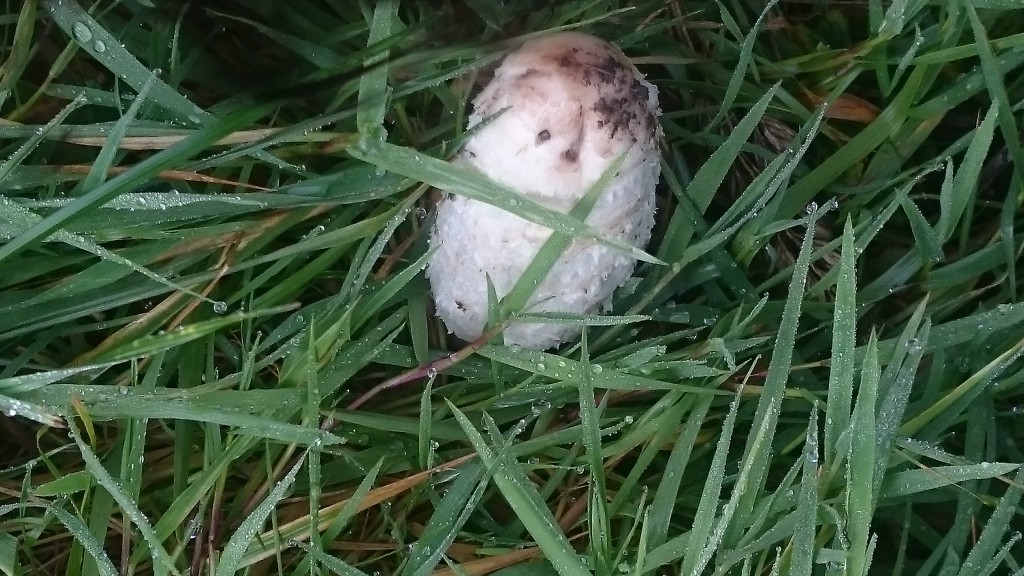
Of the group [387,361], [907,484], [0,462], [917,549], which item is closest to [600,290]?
[387,361]

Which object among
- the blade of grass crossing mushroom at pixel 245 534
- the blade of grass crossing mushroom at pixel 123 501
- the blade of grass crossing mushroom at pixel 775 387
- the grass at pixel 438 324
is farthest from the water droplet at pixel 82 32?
the blade of grass crossing mushroom at pixel 775 387

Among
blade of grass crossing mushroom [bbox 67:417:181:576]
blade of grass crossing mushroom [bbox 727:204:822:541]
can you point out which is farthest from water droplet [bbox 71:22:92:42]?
blade of grass crossing mushroom [bbox 727:204:822:541]

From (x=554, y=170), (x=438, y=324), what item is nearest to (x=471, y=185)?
(x=554, y=170)

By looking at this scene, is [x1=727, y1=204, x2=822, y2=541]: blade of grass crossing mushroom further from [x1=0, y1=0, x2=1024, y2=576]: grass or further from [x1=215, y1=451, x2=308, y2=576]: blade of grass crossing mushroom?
→ [x1=215, y1=451, x2=308, y2=576]: blade of grass crossing mushroom

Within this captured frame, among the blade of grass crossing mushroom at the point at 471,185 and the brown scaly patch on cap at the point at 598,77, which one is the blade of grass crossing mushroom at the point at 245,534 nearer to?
the blade of grass crossing mushroom at the point at 471,185

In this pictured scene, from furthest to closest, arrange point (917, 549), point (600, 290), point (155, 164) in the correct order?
1. point (917, 549)
2. point (600, 290)
3. point (155, 164)

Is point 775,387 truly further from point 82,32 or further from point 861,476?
point 82,32

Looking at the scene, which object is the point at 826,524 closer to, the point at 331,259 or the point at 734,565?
the point at 734,565
